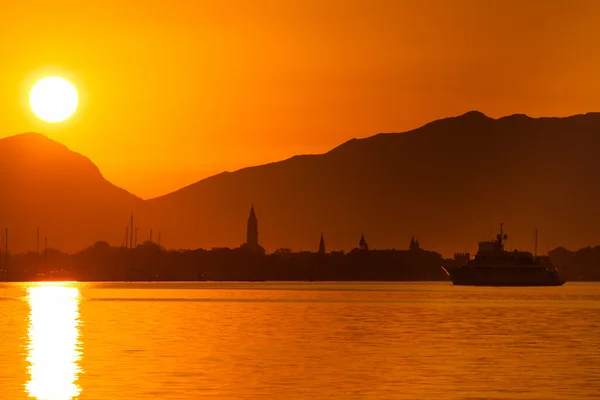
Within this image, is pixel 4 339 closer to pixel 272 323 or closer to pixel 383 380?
pixel 272 323

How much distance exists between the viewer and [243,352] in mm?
70625

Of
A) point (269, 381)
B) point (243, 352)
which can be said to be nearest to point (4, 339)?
point (243, 352)

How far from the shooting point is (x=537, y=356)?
6725cm

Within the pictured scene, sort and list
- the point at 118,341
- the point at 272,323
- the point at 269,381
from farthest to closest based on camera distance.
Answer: the point at 272,323 < the point at 118,341 < the point at 269,381

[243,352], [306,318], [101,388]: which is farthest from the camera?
[306,318]

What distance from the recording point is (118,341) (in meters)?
78.7

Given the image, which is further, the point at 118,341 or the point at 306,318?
the point at 306,318

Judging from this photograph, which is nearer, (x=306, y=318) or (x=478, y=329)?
(x=478, y=329)

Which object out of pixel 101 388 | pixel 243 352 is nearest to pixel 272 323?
pixel 243 352

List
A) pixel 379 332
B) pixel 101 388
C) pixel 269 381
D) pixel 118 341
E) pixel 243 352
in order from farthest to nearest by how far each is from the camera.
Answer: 1. pixel 379 332
2. pixel 118 341
3. pixel 243 352
4. pixel 269 381
5. pixel 101 388

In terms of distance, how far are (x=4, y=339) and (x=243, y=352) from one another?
1934 cm

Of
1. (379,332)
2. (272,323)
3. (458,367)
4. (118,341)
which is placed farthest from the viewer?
(272,323)

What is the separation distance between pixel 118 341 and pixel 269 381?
26.3 metres

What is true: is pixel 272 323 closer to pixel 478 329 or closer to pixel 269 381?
pixel 478 329
